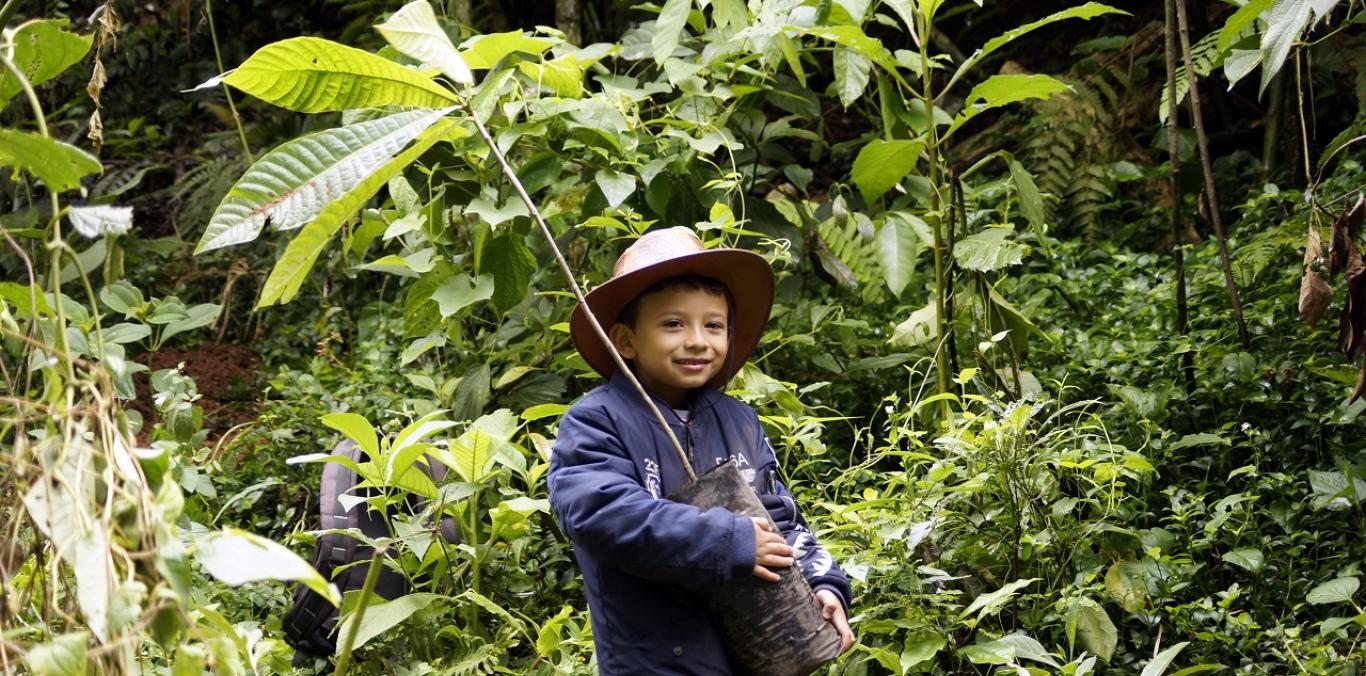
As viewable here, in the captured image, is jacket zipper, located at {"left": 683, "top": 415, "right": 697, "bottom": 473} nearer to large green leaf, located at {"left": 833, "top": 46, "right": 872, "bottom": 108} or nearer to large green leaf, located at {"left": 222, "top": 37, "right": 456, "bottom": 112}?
large green leaf, located at {"left": 222, "top": 37, "right": 456, "bottom": 112}

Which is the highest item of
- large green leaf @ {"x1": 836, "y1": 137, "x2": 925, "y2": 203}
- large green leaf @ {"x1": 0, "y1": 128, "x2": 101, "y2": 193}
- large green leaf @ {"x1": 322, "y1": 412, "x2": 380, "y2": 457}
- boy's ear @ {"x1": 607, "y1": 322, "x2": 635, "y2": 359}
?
large green leaf @ {"x1": 0, "y1": 128, "x2": 101, "y2": 193}

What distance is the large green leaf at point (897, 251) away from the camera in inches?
144

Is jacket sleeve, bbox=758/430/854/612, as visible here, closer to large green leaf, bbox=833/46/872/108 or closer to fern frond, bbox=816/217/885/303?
large green leaf, bbox=833/46/872/108

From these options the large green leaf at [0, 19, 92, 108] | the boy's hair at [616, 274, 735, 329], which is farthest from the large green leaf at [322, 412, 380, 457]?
the large green leaf at [0, 19, 92, 108]

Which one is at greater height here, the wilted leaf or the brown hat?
the wilted leaf

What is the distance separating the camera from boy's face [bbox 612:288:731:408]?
2408mm

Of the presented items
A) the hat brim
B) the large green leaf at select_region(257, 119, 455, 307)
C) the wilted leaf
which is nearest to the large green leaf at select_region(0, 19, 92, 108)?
the large green leaf at select_region(257, 119, 455, 307)

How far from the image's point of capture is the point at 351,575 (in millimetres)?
3307

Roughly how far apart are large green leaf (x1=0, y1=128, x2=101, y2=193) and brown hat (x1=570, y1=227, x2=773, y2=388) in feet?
3.63

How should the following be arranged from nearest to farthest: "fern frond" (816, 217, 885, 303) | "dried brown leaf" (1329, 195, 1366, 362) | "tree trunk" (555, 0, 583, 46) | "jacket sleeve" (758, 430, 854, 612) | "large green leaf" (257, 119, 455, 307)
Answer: "large green leaf" (257, 119, 455, 307), "jacket sleeve" (758, 430, 854, 612), "dried brown leaf" (1329, 195, 1366, 362), "fern frond" (816, 217, 885, 303), "tree trunk" (555, 0, 583, 46)

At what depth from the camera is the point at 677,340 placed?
7.91 ft

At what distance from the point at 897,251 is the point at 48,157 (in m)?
2.63

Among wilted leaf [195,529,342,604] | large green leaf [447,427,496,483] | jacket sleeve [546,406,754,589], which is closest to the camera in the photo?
wilted leaf [195,529,342,604]

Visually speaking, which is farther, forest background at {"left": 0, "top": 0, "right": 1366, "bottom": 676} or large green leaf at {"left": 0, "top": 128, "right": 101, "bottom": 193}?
forest background at {"left": 0, "top": 0, "right": 1366, "bottom": 676}
